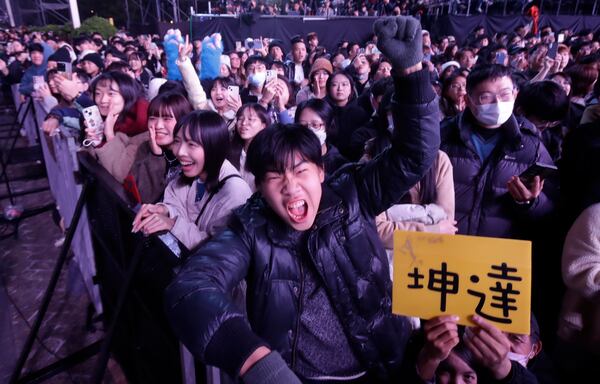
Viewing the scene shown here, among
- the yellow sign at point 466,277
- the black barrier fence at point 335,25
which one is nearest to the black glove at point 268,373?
the yellow sign at point 466,277

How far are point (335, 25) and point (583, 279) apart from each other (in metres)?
16.5

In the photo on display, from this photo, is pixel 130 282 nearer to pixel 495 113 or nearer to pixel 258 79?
pixel 495 113

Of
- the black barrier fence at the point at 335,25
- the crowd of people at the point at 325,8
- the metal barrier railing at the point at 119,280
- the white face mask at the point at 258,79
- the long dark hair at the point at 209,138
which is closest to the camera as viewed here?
the metal barrier railing at the point at 119,280

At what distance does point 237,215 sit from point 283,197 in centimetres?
19

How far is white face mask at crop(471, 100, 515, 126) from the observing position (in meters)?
2.64

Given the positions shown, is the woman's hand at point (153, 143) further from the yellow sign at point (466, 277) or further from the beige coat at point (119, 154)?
the yellow sign at point (466, 277)

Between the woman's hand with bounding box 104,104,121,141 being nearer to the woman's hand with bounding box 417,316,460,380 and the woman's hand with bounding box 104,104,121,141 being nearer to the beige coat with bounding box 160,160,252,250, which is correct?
the beige coat with bounding box 160,160,252,250

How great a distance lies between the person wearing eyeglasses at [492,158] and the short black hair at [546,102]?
0.61 m

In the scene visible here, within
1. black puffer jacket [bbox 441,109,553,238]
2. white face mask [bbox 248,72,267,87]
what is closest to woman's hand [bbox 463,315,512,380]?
black puffer jacket [bbox 441,109,553,238]

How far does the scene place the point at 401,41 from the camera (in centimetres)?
133

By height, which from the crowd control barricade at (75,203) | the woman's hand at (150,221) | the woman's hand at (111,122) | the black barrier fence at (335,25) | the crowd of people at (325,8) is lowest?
the crowd control barricade at (75,203)

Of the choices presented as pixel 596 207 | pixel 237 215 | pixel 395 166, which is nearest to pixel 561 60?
pixel 596 207

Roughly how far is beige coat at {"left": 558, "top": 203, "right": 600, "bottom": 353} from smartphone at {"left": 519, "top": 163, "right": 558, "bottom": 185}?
444 mm

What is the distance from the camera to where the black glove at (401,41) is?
132 cm
